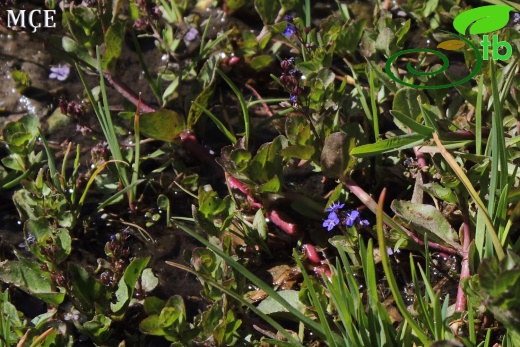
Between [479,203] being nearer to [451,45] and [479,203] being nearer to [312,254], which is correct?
[312,254]

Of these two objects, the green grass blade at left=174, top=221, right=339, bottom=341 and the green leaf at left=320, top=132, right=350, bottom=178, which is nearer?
the green grass blade at left=174, top=221, right=339, bottom=341

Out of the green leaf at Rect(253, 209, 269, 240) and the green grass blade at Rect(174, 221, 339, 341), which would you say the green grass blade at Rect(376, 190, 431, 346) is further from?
the green leaf at Rect(253, 209, 269, 240)

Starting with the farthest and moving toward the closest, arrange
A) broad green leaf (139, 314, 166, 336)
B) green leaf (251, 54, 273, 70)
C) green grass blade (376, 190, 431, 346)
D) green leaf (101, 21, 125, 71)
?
green leaf (251, 54, 273, 70) → green leaf (101, 21, 125, 71) → broad green leaf (139, 314, 166, 336) → green grass blade (376, 190, 431, 346)

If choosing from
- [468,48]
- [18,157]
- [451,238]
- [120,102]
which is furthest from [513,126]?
[18,157]

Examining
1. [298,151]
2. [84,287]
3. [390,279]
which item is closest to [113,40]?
[298,151]

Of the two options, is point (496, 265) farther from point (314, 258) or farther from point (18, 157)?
point (18, 157)

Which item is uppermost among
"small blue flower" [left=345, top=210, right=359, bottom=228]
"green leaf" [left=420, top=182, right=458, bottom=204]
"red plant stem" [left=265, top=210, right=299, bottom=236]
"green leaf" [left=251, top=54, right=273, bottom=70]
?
"green leaf" [left=251, top=54, right=273, bottom=70]

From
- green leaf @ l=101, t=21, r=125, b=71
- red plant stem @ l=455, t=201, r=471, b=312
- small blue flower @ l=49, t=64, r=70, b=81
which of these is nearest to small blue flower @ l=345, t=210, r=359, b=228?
red plant stem @ l=455, t=201, r=471, b=312
